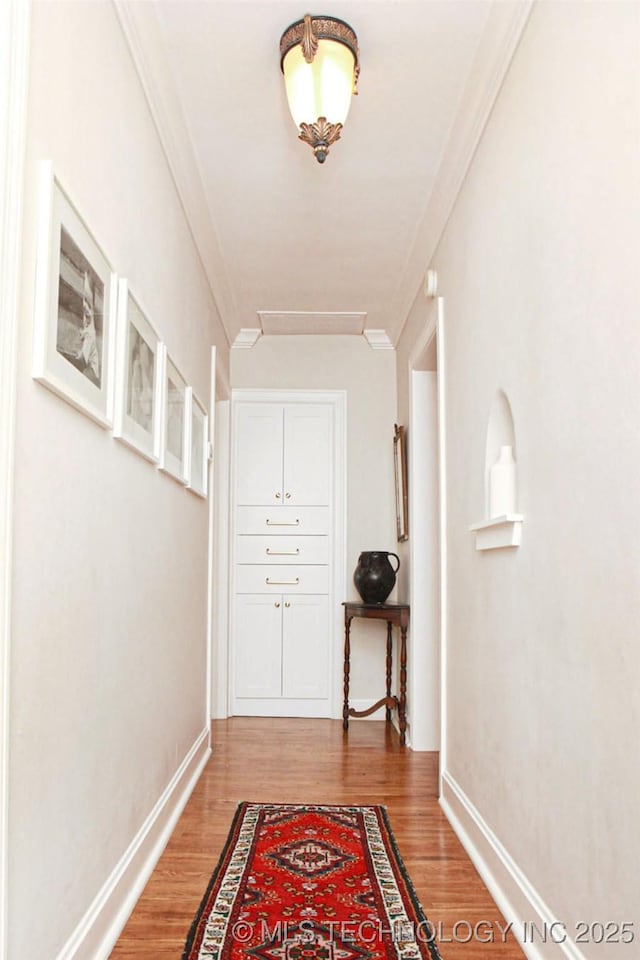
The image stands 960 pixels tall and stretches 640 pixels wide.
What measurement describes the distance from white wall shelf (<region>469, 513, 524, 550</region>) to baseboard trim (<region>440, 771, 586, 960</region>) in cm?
89

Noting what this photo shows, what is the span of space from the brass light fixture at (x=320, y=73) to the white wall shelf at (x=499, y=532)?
117 cm

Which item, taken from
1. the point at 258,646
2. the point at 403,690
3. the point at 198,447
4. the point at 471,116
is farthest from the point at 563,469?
the point at 258,646

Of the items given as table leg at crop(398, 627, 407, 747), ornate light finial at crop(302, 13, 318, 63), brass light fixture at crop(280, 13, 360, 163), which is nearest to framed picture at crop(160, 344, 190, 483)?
brass light fixture at crop(280, 13, 360, 163)

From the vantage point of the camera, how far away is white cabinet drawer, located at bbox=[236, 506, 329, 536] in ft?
17.4

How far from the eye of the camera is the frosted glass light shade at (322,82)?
231 centimetres

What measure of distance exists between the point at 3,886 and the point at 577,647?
1.19 metres

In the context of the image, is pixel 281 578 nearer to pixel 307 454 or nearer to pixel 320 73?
pixel 307 454

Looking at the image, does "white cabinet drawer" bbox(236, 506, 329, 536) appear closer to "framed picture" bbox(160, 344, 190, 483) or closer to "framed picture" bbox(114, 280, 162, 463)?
"framed picture" bbox(160, 344, 190, 483)

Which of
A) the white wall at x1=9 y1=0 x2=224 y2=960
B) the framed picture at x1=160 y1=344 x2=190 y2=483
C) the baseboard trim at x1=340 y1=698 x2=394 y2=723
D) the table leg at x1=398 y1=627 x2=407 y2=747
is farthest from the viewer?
the baseboard trim at x1=340 y1=698 x2=394 y2=723

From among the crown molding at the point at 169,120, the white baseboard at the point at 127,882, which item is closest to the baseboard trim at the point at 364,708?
the white baseboard at the point at 127,882

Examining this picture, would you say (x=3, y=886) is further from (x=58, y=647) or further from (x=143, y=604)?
(x=143, y=604)

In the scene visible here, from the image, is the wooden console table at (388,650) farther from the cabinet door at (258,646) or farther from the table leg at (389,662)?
the cabinet door at (258,646)

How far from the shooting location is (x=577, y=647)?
170cm

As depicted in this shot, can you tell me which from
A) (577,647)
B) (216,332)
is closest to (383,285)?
(216,332)
